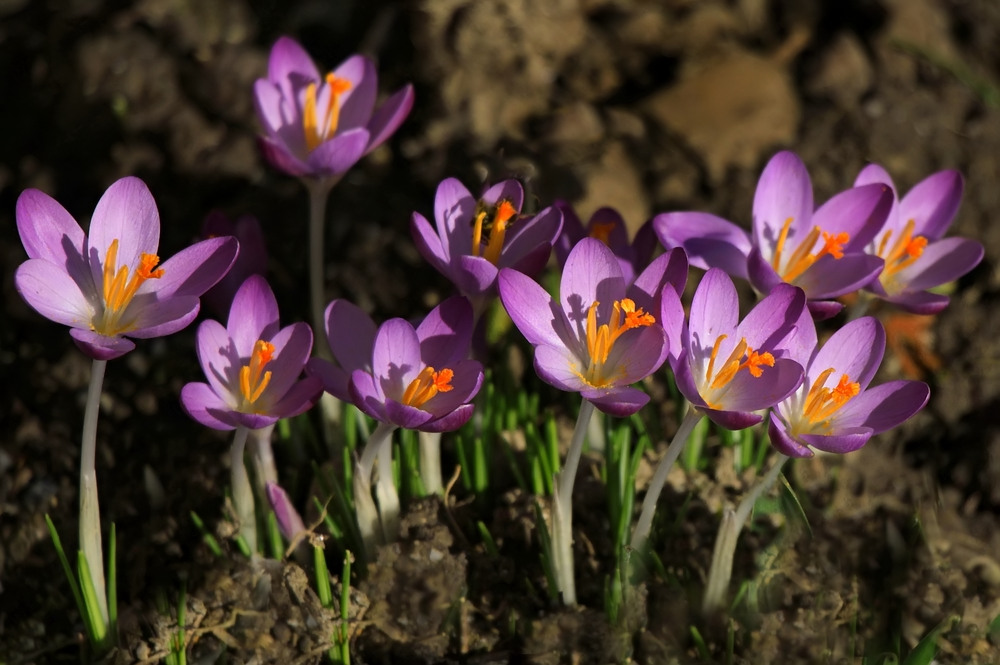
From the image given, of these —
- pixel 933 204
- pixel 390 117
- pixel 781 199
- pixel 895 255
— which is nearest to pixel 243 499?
pixel 390 117

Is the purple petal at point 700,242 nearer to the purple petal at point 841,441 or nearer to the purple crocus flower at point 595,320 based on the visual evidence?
the purple crocus flower at point 595,320

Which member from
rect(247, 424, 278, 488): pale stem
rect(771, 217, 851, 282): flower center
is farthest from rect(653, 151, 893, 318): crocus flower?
rect(247, 424, 278, 488): pale stem

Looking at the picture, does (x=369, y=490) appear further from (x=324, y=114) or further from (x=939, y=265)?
(x=939, y=265)

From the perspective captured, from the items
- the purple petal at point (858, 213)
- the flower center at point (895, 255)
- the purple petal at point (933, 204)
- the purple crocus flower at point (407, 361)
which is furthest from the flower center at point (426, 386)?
the purple petal at point (933, 204)

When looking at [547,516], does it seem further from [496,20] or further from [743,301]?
[496,20]

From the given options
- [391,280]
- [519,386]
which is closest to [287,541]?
[519,386]
